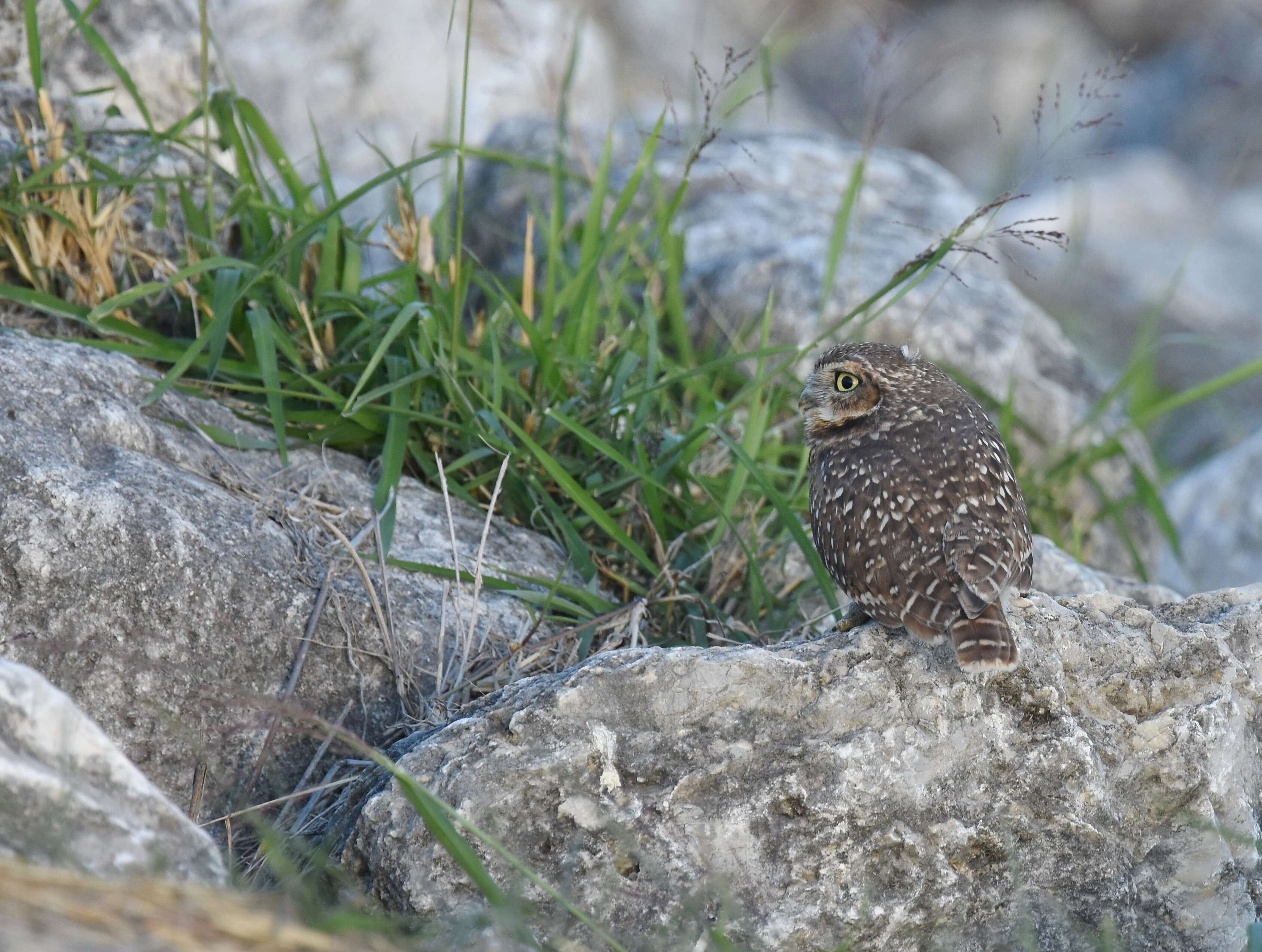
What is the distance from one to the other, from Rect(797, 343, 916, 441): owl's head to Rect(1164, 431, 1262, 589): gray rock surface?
3265 millimetres

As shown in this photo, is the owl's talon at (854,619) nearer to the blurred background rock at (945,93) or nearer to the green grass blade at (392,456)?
the blurred background rock at (945,93)

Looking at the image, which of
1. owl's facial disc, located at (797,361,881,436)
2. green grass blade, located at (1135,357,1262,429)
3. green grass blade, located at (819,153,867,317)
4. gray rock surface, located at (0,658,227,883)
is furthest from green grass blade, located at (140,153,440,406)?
green grass blade, located at (1135,357,1262,429)

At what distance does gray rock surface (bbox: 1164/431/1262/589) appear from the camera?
20.0ft

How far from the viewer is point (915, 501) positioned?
2963mm

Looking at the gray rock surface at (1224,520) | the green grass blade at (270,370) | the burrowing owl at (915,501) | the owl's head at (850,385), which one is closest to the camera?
the burrowing owl at (915,501)

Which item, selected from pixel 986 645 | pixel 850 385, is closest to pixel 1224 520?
pixel 850 385

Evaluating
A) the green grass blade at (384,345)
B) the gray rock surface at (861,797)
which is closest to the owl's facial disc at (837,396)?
the gray rock surface at (861,797)

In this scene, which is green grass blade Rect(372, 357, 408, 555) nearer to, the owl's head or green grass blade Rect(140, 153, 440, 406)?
green grass blade Rect(140, 153, 440, 406)

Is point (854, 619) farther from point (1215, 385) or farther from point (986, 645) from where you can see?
point (1215, 385)

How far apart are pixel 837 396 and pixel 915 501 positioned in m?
0.58

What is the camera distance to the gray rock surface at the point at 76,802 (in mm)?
1882

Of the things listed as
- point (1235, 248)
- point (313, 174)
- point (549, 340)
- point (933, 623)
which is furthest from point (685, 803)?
point (1235, 248)

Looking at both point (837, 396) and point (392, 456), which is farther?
point (392, 456)

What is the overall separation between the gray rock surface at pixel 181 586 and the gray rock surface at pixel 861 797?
1.76 ft
